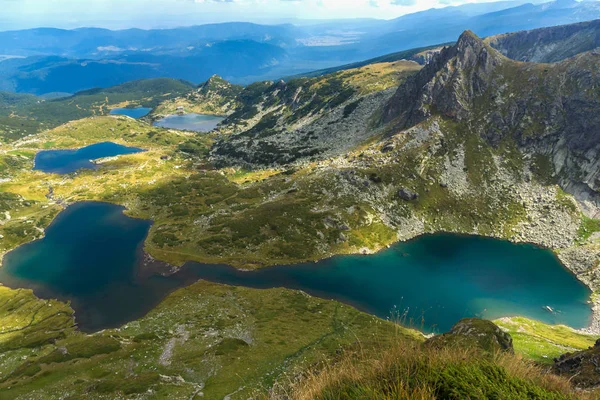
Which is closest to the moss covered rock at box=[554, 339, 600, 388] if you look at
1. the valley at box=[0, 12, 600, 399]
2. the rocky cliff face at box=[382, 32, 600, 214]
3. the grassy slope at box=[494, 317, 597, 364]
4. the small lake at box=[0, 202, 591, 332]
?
the valley at box=[0, 12, 600, 399]

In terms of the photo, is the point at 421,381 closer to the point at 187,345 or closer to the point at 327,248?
the point at 187,345

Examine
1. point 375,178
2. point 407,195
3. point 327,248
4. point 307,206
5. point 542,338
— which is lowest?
point 542,338

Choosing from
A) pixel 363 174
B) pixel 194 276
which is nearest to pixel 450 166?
pixel 363 174

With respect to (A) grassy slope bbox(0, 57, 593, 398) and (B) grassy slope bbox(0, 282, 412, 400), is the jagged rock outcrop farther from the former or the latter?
(B) grassy slope bbox(0, 282, 412, 400)

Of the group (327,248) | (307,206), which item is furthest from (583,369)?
(307,206)

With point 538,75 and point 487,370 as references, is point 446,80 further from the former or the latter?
point 487,370

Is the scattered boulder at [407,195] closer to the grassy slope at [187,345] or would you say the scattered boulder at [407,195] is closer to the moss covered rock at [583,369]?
the grassy slope at [187,345]

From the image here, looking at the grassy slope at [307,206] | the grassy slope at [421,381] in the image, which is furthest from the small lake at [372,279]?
the grassy slope at [421,381]
